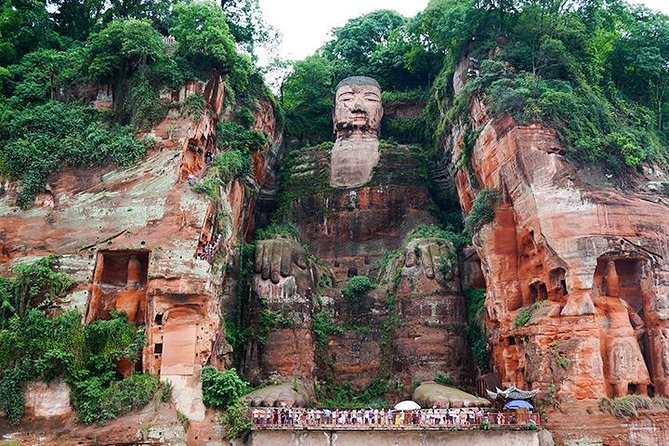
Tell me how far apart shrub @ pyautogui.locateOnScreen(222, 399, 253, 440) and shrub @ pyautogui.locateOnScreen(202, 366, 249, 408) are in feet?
0.89

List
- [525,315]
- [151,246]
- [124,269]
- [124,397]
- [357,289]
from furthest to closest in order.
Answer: [357,289]
[525,315]
[124,269]
[151,246]
[124,397]

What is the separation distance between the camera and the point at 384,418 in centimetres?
2309

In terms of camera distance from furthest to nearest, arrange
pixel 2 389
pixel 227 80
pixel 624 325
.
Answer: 1. pixel 227 80
2. pixel 624 325
3. pixel 2 389

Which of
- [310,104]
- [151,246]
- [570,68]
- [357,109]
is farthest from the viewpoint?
[310,104]

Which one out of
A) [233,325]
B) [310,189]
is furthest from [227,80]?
[233,325]

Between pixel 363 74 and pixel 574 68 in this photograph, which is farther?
pixel 363 74

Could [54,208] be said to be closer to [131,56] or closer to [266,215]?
[131,56]

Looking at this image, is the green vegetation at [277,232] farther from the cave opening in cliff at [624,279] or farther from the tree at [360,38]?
the tree at [360,38]

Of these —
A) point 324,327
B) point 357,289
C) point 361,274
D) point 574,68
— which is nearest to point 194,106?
point 357,289

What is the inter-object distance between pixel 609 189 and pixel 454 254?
7.60 metres

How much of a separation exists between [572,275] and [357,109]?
1778 cm

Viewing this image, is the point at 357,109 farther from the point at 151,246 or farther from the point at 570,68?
the point at 151,246

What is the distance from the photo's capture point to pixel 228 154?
96.6ft

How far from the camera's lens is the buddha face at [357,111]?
38.8m
